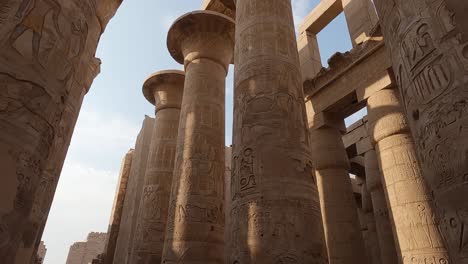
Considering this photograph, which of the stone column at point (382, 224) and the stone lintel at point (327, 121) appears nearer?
the stone column at point (382, 224)

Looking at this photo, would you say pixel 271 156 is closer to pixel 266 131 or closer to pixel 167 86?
pixel 266 131

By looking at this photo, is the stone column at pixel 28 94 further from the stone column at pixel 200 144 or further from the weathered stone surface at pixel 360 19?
the weathered stone surface at pixel 360 19

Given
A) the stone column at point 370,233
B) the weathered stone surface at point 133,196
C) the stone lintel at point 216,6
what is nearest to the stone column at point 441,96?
the stone lintel at point 216,6

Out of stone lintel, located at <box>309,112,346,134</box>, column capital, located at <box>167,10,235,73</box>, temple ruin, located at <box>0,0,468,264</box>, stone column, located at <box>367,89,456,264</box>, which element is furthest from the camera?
column capital, located at <box>167,10,235,73</box>

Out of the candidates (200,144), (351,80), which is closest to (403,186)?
(351,80)

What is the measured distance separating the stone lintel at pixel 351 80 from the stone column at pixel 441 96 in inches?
233

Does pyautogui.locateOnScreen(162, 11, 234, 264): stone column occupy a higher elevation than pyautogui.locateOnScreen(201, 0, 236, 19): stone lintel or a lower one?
lower

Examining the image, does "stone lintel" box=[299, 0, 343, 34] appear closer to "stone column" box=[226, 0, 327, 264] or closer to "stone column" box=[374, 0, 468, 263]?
"stone column" box=[226, 0, 327, 264]

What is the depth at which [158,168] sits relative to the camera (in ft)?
34.9

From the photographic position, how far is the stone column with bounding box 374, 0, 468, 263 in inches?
77.8

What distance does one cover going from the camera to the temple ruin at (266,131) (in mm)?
2152

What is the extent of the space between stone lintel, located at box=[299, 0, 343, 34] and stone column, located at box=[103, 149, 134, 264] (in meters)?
10.8

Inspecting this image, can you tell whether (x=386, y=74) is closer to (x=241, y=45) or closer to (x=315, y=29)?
(x=241, y=45)

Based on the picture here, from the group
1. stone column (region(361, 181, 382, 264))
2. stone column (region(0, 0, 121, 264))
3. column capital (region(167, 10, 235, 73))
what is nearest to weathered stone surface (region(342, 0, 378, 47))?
column capital (region(167, 10, 235, 73))
